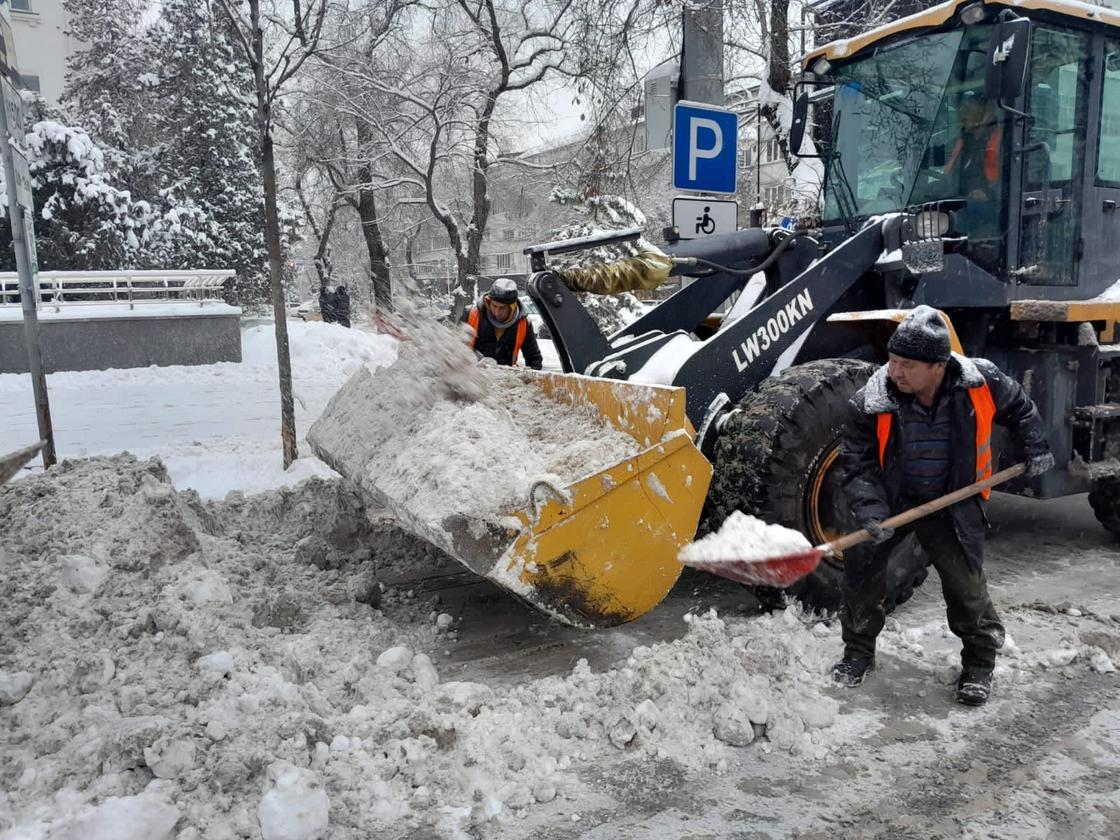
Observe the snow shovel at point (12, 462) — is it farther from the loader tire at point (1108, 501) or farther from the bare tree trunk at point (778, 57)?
the bare tree trunk at point (778, 57)

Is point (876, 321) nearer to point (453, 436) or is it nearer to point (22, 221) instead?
point (453, 436)

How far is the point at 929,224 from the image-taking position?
4.98m

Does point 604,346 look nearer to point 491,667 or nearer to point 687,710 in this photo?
point 491,667

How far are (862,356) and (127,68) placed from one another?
20.6 m

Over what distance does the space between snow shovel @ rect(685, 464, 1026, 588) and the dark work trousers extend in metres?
0.16

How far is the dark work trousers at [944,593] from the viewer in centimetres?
354

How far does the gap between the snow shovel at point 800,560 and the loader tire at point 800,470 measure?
0.65m

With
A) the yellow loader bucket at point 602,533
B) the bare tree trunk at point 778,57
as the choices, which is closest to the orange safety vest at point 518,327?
the yellow loader bucket at point 602,533

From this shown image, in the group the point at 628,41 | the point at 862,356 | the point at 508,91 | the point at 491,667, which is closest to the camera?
the point at 491,667

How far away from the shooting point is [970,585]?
139 inches

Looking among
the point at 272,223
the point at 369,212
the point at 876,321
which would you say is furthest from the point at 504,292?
the point at 369,212

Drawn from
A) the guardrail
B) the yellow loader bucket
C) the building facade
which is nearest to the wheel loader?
the yellow loader bucket

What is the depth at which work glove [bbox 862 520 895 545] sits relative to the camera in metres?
3.43

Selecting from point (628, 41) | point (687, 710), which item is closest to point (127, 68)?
point (628, 41)
